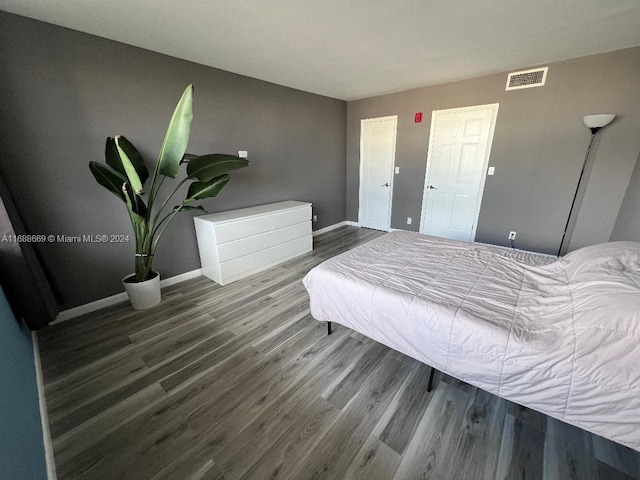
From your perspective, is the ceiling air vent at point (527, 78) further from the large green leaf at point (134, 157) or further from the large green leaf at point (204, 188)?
the large green leaf at point (134, 157)

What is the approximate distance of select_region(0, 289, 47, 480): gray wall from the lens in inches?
32.0

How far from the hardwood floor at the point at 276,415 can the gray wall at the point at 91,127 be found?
775 mm

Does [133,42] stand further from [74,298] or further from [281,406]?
[281,406]

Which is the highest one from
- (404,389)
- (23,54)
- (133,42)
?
(133,42)

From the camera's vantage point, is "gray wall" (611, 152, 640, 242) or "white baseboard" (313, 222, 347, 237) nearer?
"gray wall" (611, 152, 640, 242)

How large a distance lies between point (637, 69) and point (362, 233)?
3.75 metres

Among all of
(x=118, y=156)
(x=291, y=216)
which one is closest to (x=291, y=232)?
(x=291, y=216)

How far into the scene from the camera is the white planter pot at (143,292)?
2328mm

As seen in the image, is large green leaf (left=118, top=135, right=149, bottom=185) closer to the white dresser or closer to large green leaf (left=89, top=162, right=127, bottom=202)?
large green leaf (left=89, top=162, right=127, bottom=202)

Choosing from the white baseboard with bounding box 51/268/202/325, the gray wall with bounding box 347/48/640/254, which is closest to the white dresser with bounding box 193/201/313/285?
the white baseboard with bounding box 51/268/202/325

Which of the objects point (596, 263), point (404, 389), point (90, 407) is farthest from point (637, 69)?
point (90, 407)

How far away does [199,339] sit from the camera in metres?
2.01

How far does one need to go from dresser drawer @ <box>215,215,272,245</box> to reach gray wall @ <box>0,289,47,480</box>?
62.1 inches

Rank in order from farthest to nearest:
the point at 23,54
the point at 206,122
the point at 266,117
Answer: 1. the point at 266,117
2. the point at 206,122
3. the point at 23,54
